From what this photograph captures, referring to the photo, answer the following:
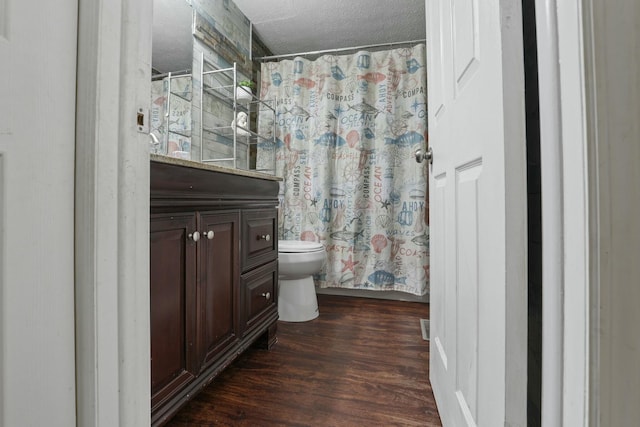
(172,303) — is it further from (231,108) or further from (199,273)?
(231,108)

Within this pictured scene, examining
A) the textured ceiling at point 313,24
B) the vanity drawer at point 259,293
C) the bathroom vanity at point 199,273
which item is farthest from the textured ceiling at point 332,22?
the vanity drawer at point 259,293

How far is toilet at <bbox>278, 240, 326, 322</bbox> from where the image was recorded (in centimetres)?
178

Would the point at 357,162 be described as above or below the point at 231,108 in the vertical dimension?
below

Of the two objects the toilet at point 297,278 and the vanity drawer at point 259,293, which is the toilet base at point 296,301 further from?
the vanity drawer at point 259,293

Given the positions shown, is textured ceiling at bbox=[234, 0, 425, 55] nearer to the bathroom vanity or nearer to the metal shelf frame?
the metal shelf frame
